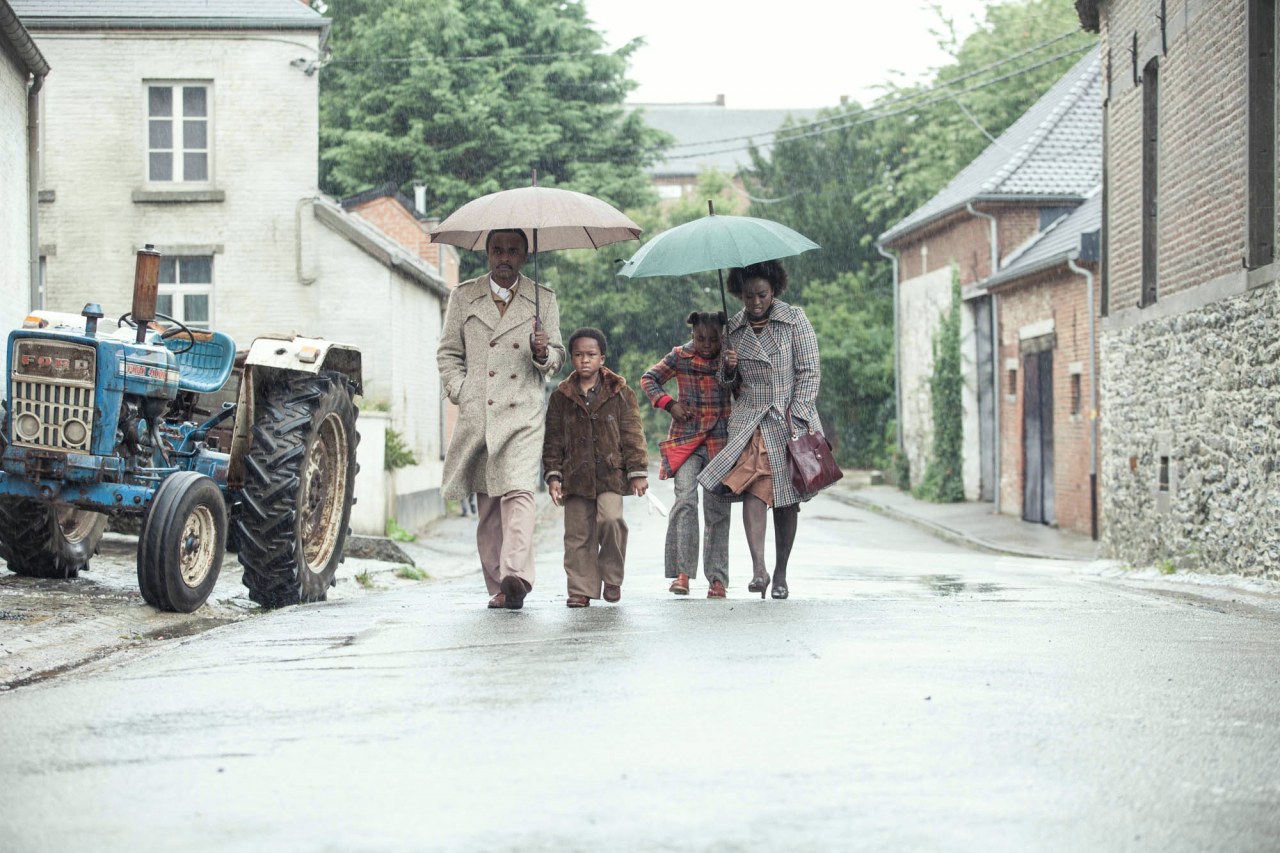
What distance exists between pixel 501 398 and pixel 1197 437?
841cm

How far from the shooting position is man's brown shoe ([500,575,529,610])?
894 cm

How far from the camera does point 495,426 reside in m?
9.11

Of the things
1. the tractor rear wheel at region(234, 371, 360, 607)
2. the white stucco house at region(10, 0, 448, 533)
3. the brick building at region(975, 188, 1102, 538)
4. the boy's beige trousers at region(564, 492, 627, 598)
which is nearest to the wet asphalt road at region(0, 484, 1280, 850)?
the boy's beige trousers at region(564, 492, 627, 598)

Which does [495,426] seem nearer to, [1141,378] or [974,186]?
[1141,378]

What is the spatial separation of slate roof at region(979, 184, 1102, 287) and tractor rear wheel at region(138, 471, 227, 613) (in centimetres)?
1910

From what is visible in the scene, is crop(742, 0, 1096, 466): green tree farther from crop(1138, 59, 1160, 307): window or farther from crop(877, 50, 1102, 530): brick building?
crop(1138, 59, 1160, 307): window

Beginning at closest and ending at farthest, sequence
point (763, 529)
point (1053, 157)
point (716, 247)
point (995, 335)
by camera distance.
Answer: point (716, 247) < point (763, 529) < point (995, 335) < point (1053, 157)

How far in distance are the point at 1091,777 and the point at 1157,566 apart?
1277cm

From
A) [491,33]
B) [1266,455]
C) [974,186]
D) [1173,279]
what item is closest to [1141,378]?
[1173,279]

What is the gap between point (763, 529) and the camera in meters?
9.77

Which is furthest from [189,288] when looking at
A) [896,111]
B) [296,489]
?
[896,111]

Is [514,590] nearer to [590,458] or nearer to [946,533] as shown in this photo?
[590,458]

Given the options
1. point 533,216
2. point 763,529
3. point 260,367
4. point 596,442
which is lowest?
point 763,529

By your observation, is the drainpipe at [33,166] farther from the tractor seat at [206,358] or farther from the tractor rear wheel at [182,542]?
the tractor rear wheel at [182,542]
